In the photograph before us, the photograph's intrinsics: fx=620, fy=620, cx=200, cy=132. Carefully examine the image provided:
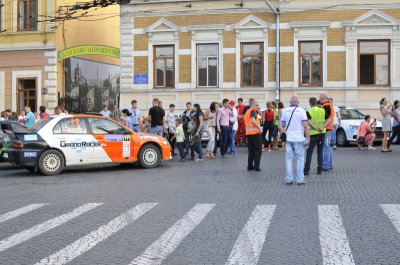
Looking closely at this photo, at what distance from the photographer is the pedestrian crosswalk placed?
6566 millimetres

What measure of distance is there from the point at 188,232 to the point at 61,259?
1.88 metres

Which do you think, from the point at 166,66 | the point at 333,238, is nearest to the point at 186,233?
the point at 333,238

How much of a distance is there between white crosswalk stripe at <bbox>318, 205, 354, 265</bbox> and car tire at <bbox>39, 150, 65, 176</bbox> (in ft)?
25.6

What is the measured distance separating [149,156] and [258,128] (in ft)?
10.6

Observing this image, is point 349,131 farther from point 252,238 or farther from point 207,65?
point 252,238

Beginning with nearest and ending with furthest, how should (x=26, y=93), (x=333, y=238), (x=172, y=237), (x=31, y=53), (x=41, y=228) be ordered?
(x=333, y=238) < (x=172, y=237) < (x=41, y=228) < (x=31, y=53) < (x=26, y=93)

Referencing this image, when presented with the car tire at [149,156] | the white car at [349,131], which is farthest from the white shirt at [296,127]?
the white car at [349,131]

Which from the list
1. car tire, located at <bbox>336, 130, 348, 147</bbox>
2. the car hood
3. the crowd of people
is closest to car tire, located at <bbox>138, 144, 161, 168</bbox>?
the crowd of people

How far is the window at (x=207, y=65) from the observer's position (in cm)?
3003

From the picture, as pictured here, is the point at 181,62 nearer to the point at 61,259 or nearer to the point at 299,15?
the point at 299,15

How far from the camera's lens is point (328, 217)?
8766 millimetres

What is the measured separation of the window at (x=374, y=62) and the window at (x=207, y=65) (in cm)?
679

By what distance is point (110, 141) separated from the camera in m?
15.9

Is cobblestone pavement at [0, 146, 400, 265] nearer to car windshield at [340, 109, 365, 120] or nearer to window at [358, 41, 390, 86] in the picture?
car windshield at [340, 109, 365, 120]
